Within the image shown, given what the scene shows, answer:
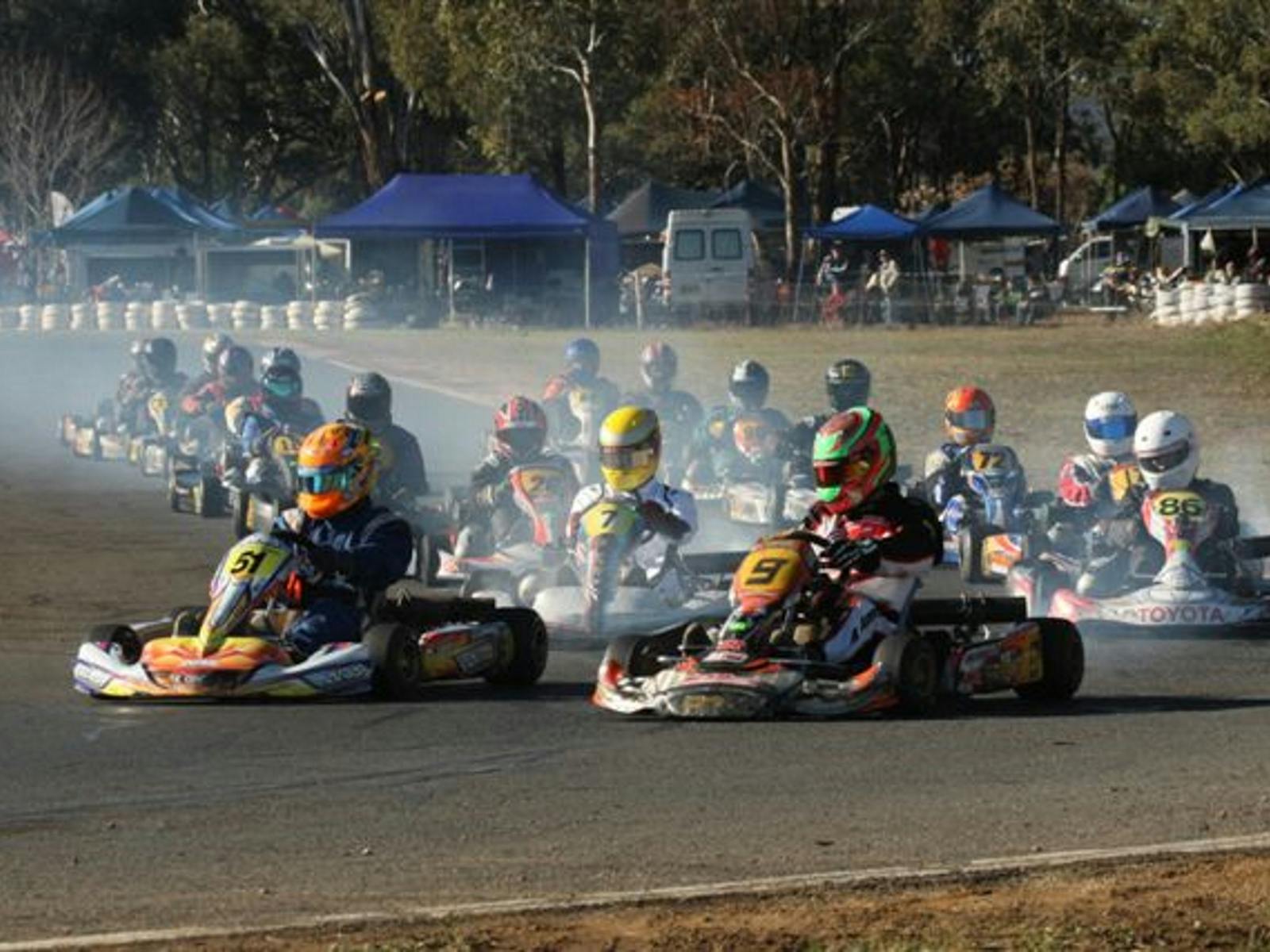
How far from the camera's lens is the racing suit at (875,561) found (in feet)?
36.0

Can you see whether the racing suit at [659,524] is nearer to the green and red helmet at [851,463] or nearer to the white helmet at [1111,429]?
the green and red helmet at [851,463]

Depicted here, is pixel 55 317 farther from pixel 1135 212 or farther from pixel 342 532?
pixel 342 532

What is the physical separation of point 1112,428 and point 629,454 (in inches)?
129

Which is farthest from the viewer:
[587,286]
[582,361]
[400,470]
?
[587,286]

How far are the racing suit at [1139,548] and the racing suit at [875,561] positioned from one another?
253 centimetres

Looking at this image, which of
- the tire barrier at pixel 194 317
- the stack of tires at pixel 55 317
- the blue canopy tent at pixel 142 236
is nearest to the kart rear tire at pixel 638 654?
the tire barrier at pixel 194 317

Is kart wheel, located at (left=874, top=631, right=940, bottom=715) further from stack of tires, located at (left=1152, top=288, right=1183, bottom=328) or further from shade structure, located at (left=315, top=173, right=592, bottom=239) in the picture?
shade structure, located at (left=315, top=173, right=592, bottom=239)

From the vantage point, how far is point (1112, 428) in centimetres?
1584

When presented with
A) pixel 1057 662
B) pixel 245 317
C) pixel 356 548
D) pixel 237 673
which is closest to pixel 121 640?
pixel 237 673

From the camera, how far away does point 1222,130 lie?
2633 inches

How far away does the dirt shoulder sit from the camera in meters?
6.78

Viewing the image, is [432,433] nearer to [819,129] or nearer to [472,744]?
[472,744]

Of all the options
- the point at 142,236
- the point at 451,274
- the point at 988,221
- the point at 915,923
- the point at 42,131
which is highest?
the point at 42,131

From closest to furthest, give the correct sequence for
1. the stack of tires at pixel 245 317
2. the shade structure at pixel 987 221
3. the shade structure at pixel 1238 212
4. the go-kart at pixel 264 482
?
the go-kart at pixel 264 482 < the shade structure at pixel 1238 212 < the stack of tires at pixel 245 317 < the shade structure at pixel 987 221
